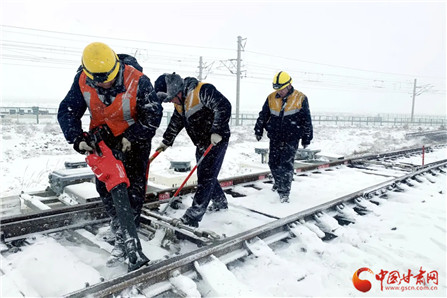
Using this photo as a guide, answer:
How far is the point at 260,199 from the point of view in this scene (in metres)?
5.21

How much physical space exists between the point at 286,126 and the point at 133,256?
3.23m

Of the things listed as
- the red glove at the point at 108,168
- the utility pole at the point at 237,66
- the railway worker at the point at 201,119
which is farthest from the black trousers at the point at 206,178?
the utility pole at the point at 237,66

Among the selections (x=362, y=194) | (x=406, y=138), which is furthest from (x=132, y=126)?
(x=406, y=138)

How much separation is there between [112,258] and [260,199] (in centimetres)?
A: 280

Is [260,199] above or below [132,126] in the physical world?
below

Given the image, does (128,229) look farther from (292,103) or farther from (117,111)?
(292,103)

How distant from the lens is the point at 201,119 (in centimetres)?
383

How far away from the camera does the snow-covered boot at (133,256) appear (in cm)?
261

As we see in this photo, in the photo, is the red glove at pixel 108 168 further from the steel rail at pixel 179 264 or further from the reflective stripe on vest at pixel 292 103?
the reflective stripe on vest at pixel 292 103

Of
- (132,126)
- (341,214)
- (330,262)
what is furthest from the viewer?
(341,214)

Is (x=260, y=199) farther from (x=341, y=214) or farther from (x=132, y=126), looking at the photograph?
(x=132, y=126)

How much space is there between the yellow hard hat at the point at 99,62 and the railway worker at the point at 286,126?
9.28ft

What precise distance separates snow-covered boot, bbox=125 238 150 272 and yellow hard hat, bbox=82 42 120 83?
1309mm

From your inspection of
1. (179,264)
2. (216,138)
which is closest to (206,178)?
(216,138)
